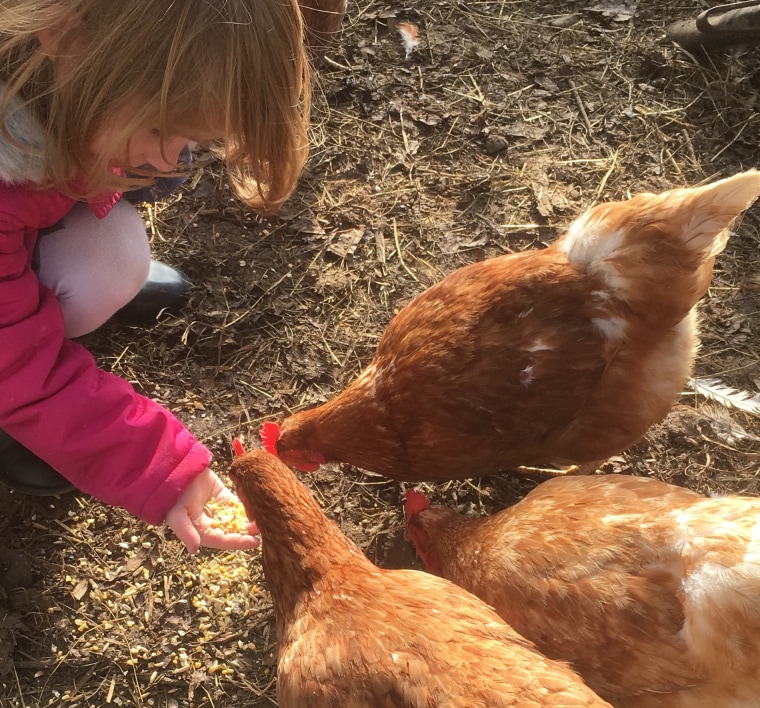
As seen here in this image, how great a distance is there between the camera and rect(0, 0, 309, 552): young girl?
0.97 metres

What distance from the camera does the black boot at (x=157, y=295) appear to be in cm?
205

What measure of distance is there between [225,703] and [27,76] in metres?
1.55

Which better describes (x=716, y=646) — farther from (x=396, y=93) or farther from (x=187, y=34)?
(x=396, y=93)

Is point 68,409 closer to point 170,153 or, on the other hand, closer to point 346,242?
point 170,153

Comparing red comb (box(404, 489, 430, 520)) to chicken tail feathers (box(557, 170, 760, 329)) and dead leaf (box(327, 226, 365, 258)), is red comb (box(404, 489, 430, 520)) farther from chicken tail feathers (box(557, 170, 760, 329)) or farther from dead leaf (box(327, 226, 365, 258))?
dead leaf (box(327, 226, 365, 258))

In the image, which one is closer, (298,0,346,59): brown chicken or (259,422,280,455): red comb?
(259,422,280,455): red comb

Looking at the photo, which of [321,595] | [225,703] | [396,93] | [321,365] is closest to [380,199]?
[396,93]

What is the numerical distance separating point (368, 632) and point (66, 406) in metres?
0.81

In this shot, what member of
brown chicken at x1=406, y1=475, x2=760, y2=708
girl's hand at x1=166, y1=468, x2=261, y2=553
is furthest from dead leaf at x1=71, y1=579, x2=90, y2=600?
brown chicken at x1=406, y1=475, x2=760, y2=708

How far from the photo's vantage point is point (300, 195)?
2.38m

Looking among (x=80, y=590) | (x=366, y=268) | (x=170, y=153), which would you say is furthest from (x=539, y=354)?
(x=80, y=590)

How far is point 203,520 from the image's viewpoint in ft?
4.94

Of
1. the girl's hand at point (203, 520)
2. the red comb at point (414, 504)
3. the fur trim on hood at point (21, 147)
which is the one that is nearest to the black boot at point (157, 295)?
the girl's hand at point (203, 520)

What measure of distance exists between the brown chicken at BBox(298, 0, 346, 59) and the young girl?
807mm
